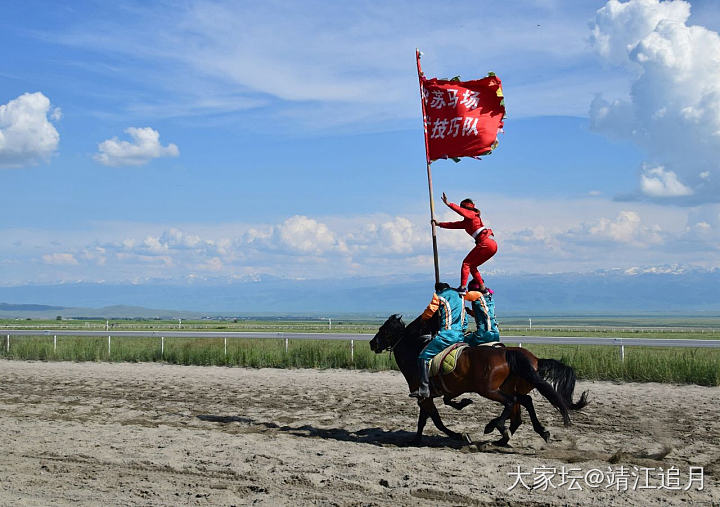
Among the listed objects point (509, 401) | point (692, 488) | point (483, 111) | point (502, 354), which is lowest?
point (692, 488)

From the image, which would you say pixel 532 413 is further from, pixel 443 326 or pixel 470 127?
pixel 470 127

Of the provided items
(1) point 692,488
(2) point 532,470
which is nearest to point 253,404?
(2) point 532,470

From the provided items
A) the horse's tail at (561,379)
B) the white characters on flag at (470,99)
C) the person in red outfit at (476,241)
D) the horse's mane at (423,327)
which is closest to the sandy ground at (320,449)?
the horse's tail at (561,379)

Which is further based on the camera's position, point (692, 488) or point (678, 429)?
point (678, 429)

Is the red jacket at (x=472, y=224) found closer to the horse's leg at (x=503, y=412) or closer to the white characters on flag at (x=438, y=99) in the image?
the horse's leg at (x=503, y=412)

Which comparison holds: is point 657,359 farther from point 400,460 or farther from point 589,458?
point 400,460

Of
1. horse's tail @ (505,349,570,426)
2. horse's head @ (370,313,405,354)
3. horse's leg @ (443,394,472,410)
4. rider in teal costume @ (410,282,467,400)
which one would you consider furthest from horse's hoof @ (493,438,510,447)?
horse's head @ (370,313,405,354)

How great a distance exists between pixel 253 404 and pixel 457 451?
554 centimetres

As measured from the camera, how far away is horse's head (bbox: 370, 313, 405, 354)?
10.5 m

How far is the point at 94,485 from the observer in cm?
762

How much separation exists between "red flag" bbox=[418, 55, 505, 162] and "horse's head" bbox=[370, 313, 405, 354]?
3.10m

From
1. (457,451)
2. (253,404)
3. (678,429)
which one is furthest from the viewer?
(253,404)

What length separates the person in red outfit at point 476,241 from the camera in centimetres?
1016

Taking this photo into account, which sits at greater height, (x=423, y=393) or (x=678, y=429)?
(x=423, y=393)
